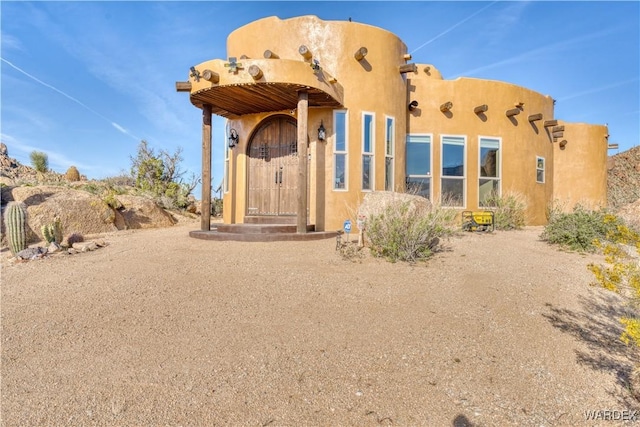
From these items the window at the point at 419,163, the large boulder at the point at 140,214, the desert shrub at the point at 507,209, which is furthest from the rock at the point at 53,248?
the desert shrub at the point at 507,209

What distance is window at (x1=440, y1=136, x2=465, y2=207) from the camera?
35.4 feet

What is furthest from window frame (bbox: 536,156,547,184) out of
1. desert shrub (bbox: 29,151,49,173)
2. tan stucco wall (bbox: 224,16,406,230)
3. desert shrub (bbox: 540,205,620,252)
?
desert shrub (bbox: 29,151,49,173)

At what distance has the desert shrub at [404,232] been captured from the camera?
550 centimetres

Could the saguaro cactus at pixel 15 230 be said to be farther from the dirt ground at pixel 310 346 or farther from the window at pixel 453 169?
the window at pixel 453 169

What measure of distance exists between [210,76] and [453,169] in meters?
7.55

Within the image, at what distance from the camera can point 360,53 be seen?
854 centimetres

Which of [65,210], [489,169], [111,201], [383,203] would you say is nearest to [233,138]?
[111,201]

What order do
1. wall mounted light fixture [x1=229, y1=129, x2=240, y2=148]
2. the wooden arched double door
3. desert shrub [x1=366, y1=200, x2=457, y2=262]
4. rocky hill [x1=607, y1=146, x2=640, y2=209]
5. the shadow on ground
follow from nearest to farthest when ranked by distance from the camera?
the shadow on ground, desert shrub [x1=366, y1=200, x2=457, y2=262], the wooden arched double door, wall mounted light fixture [x1=229, y1=129, x2=240, y2=148], rocky hill [x1=607, y1=146, x2=640, y2=209]

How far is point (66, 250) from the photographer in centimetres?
668

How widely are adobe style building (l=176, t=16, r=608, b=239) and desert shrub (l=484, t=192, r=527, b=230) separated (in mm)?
314

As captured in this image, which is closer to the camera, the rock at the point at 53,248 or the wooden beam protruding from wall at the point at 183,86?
the rock at the point at 53,248

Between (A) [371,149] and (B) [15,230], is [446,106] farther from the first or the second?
(B) [15,230]

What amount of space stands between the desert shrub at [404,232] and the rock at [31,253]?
595 centimetres

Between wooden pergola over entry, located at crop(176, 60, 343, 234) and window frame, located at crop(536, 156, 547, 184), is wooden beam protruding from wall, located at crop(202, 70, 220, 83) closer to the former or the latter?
wooden pergola over entry, located at crop(176, 60, 343, 234)
